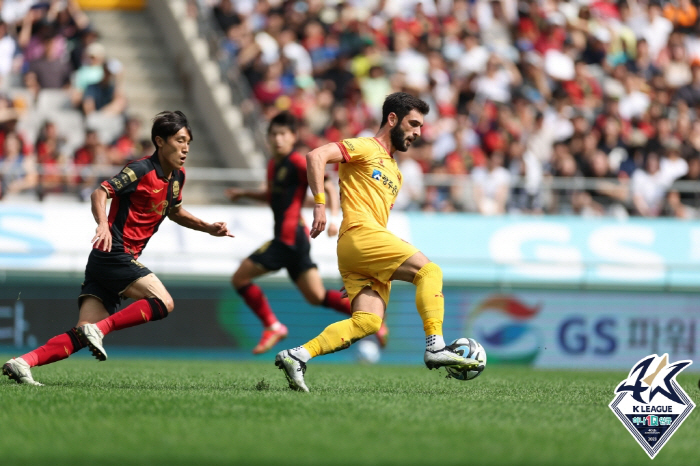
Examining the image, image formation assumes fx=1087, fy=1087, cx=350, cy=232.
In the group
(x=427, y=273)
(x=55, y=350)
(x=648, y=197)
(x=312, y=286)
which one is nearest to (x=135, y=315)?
(x=55, y=350)

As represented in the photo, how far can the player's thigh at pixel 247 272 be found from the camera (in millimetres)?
11438

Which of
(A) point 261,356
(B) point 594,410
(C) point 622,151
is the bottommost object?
(A) point 261,356

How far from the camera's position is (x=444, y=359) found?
7340 millimetres

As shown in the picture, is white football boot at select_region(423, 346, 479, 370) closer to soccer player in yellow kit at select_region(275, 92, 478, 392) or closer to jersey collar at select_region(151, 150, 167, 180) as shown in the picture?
soccer player in yellow kit at select_region(275, 92, 478, 392)

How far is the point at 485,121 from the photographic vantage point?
18531mm

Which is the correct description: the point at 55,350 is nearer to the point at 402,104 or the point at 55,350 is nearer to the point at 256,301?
the point at 402,104

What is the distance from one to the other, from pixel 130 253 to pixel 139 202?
0.38 meters

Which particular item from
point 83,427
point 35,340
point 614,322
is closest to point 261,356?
point 35,340

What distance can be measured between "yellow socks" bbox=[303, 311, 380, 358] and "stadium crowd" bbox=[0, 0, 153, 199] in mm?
8727

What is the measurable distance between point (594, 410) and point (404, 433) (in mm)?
1858

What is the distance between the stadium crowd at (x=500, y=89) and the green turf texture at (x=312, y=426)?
905cm

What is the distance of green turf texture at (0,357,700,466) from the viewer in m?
4.96

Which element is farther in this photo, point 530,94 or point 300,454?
point 530,94

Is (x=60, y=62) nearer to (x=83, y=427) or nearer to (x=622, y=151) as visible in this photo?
(x=622, y=151)
